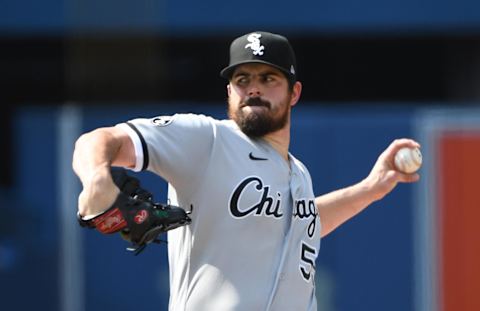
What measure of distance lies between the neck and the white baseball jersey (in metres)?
0.10

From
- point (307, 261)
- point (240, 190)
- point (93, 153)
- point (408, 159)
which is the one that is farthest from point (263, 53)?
point (408, 159)

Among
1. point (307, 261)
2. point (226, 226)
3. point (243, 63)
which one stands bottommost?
point (307, 261)

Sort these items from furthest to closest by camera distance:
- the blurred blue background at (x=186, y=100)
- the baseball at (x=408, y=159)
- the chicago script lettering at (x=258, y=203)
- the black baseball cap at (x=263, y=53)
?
the blurred blue background at (x=186, y=100)
the baseball at (x=408, y=159)
the black baseball cap at (x=263, y=53)
the chicago script lettering at (x=258, y=203)

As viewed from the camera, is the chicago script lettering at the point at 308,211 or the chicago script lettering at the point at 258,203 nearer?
the chicago script lettering at the point at 258,203

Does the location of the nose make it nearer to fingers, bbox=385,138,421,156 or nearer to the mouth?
the mouth

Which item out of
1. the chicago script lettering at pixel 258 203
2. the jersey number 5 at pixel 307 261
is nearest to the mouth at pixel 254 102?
the chicago script lettering at pixel 258 203

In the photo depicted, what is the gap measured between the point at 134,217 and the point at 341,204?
1675 mm

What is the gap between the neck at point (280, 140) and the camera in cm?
390

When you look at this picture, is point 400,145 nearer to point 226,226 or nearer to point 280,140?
point 280,140

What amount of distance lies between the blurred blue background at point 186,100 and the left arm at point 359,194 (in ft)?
11.6

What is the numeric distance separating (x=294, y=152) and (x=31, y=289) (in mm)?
2381

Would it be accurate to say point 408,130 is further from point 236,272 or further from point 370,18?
point 236,272

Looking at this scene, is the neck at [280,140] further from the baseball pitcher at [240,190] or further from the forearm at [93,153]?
the forearm at [93,153]

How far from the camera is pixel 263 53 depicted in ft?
12.5
